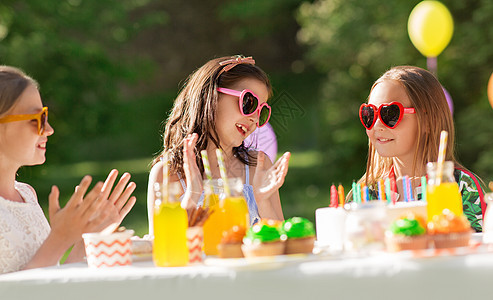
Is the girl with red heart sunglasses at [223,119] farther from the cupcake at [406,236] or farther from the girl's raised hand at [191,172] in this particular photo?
the cupcake at [406,236]

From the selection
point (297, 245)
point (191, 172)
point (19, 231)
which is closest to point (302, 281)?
point (297, 245)

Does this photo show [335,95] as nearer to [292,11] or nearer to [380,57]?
[380,57]

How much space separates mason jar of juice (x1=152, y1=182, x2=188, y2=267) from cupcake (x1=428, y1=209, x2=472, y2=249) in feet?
2.42

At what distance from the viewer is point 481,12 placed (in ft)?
42.4

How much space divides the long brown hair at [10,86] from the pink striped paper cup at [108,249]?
73 cm

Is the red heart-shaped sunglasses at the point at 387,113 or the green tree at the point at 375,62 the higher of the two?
the green tree at the point at 375,62

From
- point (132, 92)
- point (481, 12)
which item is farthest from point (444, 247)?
point (132, 92)

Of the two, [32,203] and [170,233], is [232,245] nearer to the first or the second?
[170,233]

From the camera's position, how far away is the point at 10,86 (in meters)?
2.68

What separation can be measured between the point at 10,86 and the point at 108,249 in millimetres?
876

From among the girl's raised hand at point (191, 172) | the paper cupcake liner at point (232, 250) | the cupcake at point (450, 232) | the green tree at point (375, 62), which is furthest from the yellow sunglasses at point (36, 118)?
the green tree at point (375, 62)

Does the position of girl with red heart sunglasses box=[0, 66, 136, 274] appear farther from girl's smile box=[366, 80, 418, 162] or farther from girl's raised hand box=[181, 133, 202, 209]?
girl's smile box=[366, 80, 418, 162]

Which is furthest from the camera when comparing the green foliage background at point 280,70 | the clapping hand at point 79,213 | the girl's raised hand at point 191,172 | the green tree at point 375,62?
the green tree at point 375,62

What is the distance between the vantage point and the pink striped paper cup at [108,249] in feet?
7.16
